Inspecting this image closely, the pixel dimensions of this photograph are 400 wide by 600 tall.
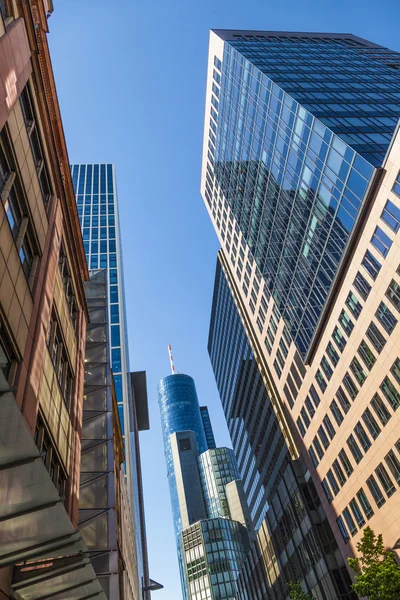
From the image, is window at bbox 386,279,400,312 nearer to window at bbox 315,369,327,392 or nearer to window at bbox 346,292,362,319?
window at bbox 346,292,362,319

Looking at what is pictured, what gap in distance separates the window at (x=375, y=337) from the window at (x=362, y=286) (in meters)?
2.86

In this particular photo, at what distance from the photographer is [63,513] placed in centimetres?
1046

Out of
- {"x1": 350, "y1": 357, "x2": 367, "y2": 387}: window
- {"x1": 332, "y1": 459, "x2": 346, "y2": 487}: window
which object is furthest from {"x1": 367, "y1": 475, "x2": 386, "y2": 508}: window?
{"x1": 350, "y1": 357, "x2": 367, "y2": 387}: window

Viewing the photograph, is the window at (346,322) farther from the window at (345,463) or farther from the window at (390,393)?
the window at (345,463)

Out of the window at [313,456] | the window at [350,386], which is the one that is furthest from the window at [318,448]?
the window at [350,386]

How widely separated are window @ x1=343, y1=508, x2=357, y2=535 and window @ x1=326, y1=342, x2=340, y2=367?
1497cm

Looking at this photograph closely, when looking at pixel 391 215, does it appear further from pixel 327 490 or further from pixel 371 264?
pixel 327 490

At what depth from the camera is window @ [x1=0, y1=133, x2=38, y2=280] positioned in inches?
620

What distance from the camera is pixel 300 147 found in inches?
1973

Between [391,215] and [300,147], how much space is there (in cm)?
1752

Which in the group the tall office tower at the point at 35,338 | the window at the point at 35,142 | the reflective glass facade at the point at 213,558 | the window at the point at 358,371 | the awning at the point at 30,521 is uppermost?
the reflective glass facade at the point at 213,558

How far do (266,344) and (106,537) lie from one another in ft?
137

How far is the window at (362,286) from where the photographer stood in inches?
1585

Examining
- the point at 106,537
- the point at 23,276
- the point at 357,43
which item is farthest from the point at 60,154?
the point at 357,43
